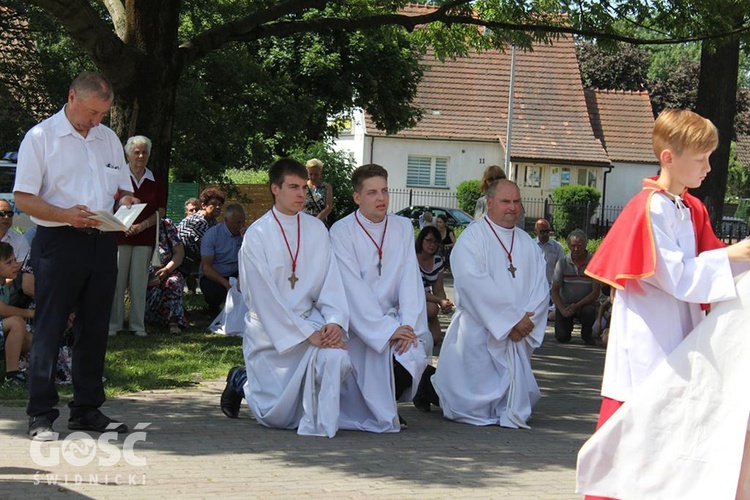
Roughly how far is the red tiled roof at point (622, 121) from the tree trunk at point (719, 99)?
36.0 m

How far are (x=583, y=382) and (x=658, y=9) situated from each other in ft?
18.6

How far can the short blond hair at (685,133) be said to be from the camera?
5195 millimetres

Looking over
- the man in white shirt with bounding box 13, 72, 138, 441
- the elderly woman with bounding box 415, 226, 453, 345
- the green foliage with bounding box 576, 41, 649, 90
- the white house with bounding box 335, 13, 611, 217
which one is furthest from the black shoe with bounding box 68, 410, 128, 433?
the green foliage with bounding box 576, 41, 649, 90

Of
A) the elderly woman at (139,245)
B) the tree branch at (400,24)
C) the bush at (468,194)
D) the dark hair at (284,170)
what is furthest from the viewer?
the bush at (468,194)

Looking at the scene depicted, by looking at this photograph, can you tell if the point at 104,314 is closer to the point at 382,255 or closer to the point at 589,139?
the point at 382,255

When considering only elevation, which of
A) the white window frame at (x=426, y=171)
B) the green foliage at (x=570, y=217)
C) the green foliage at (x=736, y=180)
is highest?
the green foliage at (x=736, y=180)

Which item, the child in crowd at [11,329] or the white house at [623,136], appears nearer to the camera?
the child in crowd at [11,329]

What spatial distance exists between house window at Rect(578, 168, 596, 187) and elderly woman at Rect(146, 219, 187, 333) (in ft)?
122

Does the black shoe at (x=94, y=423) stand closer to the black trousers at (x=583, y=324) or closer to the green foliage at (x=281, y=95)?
the black trousers at (x=583, y=324)

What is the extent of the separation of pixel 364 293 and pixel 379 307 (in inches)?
6.2

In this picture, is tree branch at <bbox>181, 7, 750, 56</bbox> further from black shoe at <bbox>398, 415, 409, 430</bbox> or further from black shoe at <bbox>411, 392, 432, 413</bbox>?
black shoe at <bbox>398, 415, 409, 430</bbox>

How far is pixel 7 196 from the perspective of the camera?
2378 cm

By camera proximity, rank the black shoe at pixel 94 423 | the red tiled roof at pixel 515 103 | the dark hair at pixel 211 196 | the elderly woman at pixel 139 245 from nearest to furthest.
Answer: the black shoe at pixel 94 423
the elderly woman at pixel 139 245
the dark hair at pixel 211 196
the red tiled roof at pixel 515 103

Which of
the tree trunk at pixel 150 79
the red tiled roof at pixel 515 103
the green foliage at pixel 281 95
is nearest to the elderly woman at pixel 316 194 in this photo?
the green foliage at pixel 281 95
